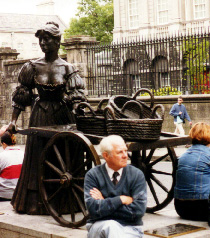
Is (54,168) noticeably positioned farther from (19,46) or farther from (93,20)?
(19,46)

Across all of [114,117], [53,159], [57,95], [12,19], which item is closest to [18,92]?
[57,95]

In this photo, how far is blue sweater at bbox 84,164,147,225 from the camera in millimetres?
5438

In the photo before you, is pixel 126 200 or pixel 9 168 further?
pixel 9 168

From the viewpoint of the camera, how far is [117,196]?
5.46 meters

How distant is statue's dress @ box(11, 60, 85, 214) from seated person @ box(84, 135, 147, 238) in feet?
7.20

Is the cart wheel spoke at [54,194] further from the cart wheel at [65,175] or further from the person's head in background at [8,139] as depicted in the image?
the person's head in background at [8,139]

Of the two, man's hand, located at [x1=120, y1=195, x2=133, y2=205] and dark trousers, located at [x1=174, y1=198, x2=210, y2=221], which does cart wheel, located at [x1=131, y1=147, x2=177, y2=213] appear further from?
man's hand, located at [x1=120, y1=195, x2=133, y2=205]

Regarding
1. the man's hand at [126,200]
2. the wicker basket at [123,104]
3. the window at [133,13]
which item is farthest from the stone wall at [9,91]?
the window at [133,13]

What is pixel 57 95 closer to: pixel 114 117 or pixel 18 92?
pixel 18 92

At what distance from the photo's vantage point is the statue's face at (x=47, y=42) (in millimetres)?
7566

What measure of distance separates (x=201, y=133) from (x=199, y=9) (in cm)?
3603

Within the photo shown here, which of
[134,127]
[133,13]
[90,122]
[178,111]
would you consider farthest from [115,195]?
[133,13]

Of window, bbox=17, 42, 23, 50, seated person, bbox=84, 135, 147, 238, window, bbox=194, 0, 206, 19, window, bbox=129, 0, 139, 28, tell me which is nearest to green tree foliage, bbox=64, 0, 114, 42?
window, bbox=129, 0, 139, 28

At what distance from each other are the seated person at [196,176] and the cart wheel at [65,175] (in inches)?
38.8
